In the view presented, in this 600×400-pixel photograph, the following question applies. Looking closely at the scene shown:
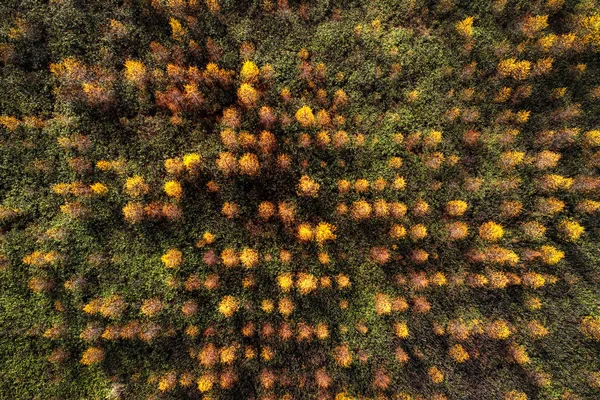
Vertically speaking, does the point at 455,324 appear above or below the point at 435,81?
below

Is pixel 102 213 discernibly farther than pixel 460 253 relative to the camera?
No

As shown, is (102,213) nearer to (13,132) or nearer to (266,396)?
(13,132)

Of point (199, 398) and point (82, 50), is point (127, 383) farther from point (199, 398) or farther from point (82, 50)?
point (82, 50)

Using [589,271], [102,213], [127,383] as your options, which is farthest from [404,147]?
[127,383]

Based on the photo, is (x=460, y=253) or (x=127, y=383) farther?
(x=460, y=253)

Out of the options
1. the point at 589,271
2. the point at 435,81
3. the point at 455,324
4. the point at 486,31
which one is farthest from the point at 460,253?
the point at 486,31

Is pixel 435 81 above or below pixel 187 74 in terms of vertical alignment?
above

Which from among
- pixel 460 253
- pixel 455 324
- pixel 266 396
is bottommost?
pixel 266 396
